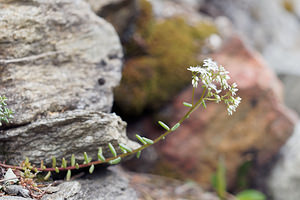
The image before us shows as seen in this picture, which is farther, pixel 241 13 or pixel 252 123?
pixel 241 13

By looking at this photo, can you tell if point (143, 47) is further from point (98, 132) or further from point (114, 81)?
point (98, 132)

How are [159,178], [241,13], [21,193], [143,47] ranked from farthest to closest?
[241,13] → [143,47] → [159,178] → [21,193]

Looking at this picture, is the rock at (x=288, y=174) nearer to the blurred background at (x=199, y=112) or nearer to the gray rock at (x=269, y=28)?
the blurred background at (x=199, y=112)

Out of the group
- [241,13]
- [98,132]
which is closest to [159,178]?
[98,132]

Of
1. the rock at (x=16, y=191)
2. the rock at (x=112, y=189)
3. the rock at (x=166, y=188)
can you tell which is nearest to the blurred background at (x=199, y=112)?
the rock at (x=166, y=188)

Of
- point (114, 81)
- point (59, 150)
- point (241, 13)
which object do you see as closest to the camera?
point (59, 150)
